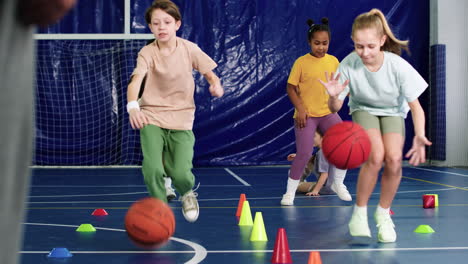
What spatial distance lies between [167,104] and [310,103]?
1.93 metres

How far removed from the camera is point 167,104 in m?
4.24

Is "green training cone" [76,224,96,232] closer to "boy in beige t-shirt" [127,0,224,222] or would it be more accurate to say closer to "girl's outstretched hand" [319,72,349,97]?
"boy in beige t-shirt" [127,0,224,222]

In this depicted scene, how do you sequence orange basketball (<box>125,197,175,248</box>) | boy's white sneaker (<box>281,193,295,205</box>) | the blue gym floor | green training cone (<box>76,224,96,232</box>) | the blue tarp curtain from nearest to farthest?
orange basketball (<box>125,197,175,248</box>) → the blue gym floor → green training cone (<box>76,224,96,232</box>) → boy's white sneaker (<box>281,193,295,205</box>) → the blue tarp curtain

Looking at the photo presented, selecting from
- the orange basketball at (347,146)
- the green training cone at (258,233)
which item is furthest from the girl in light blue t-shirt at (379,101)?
the green training cone at (258,233)

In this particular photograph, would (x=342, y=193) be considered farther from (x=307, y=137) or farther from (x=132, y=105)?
(x=132, y=105)

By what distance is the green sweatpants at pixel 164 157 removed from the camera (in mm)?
4093

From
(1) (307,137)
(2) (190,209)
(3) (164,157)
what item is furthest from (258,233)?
(1) (307,137)

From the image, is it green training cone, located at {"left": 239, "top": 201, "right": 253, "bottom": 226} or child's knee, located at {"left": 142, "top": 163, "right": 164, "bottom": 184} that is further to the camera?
green training cone, located at {"left": 239, "top": 201, "right": 253, "bottom": 226}

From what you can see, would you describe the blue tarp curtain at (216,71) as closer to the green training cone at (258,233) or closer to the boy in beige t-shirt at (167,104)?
the boy in beige t-shirt at (167,104)

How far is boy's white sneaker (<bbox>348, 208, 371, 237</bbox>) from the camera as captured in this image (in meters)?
3.83

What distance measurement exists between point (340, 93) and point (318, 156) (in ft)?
8.57

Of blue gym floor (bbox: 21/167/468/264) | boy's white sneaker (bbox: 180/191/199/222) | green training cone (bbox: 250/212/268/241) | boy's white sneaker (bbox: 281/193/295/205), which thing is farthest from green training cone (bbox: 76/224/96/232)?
boy's white sneaker (bbox: 281/193/295/205)

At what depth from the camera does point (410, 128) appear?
11.2 meters

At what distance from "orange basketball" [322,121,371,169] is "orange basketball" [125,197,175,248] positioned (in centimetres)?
93
